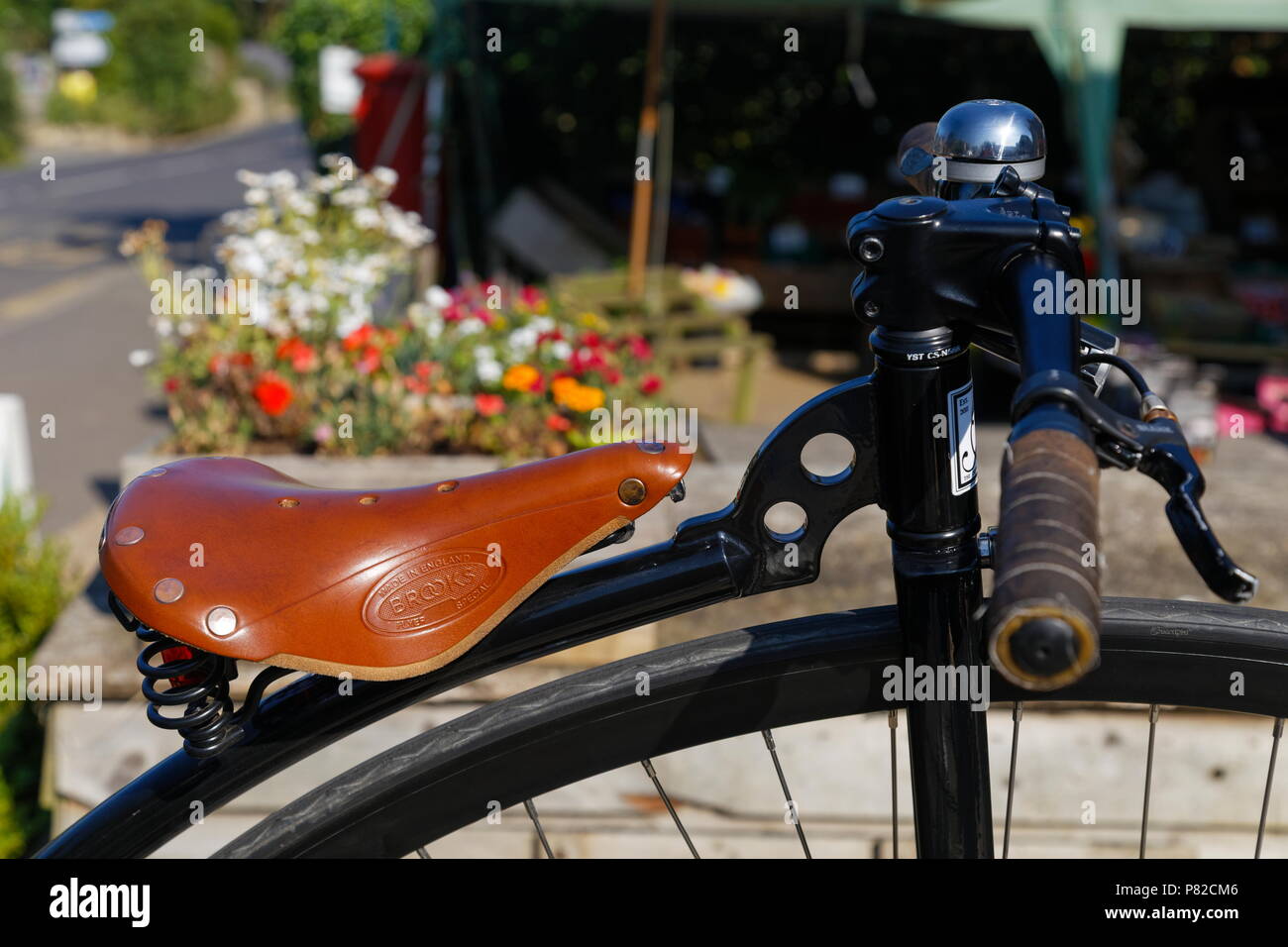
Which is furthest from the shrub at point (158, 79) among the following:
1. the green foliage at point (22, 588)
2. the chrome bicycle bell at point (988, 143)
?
the chrome bicycle bell at point (988, 143)

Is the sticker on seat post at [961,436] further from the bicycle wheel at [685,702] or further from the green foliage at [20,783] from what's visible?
the green foliage at [20,783]

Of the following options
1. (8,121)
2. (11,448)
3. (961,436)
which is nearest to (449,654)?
(961,436)

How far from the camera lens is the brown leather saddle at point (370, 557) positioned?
47.9 inches

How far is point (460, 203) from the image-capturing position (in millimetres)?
10664

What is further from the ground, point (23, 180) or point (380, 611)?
point (23, 180)

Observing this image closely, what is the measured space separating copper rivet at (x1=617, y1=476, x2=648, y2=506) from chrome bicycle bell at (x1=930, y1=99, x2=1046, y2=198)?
42 centimetres

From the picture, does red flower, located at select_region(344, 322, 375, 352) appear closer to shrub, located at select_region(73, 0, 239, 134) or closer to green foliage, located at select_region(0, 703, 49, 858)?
green foliage, located at select_region(0, 703, 49, 858)

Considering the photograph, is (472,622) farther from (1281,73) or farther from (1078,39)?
(1281,73)

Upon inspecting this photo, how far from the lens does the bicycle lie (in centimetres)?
114

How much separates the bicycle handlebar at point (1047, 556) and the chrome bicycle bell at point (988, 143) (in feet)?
0.95

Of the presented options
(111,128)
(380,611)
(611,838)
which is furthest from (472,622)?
(111,128)

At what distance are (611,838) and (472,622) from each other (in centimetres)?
188

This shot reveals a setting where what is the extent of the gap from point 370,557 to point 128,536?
0.24 meters

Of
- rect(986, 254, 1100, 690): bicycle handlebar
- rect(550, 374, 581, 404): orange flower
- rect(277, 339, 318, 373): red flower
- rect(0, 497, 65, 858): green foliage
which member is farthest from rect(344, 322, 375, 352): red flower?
rect(986, 254, 1100, 690): bicycle handlebar
